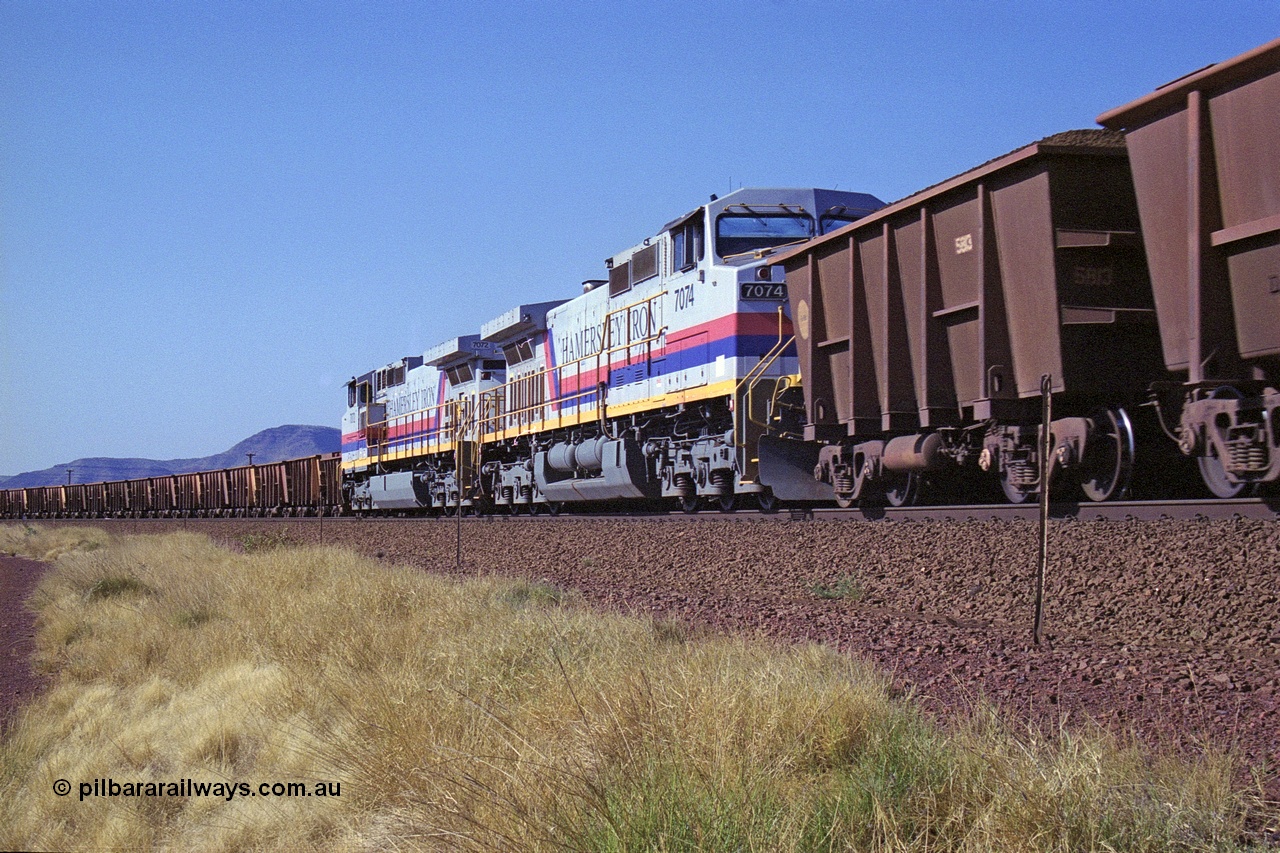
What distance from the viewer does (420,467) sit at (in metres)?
28.6

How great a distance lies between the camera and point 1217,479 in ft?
27.4

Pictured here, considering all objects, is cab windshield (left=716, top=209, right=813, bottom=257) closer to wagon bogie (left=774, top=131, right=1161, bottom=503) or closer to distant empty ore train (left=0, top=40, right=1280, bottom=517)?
distant empty ore train (left=0, top=40, right=1280, bottom=517)

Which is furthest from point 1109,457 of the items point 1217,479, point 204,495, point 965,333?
point 204,495

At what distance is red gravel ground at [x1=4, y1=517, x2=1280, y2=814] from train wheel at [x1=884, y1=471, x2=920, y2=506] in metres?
1.10

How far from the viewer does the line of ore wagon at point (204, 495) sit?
126 feet

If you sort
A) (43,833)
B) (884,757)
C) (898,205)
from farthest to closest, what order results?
(898,205) < (43,833) < (884,757)

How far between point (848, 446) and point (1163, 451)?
356 cm

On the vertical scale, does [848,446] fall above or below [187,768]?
above

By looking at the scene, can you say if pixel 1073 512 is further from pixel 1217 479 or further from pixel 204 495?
pixel 204 495

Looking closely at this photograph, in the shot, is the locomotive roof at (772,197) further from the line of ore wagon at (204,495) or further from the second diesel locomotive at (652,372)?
the line of ore wagon at (204,495)

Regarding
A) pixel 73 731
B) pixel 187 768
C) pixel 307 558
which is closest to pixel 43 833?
pixel 187 768

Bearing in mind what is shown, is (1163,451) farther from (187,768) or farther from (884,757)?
(187,768)

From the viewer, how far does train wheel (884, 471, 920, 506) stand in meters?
11.7

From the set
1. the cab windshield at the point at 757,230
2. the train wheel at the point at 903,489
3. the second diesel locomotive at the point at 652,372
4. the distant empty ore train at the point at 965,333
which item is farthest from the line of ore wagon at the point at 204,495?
the train wheel at the point at 903,489
